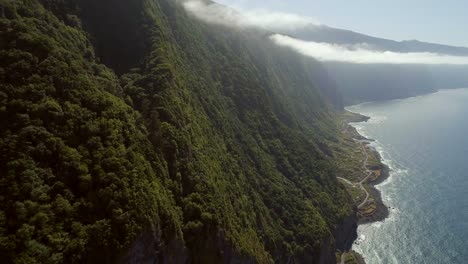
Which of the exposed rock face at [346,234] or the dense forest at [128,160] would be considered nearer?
the dense forest at [128,160]

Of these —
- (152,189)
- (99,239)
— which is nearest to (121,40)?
(152,189)

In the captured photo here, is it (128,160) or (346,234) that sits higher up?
(128,160)

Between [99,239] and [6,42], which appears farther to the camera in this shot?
[6,42]

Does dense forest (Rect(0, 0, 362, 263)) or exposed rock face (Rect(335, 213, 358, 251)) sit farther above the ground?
dense forest (Rect(0, 0, 362, 263))

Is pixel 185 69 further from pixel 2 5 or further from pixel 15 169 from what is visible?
pixel 15 169

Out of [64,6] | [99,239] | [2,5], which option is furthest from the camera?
[64,6]

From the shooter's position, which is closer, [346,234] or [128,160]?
[128,160]

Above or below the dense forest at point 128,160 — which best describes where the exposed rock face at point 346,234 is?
below

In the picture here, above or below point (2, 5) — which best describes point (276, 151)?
below
